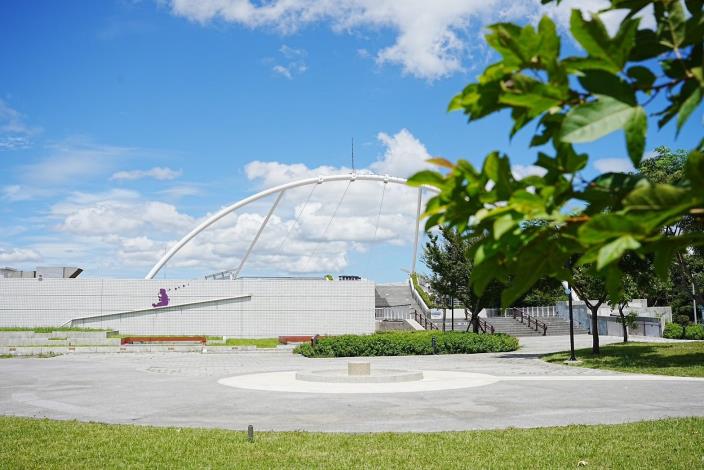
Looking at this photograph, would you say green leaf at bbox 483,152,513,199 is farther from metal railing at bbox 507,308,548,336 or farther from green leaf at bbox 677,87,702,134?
metal railing at bbox 507,308,548,336

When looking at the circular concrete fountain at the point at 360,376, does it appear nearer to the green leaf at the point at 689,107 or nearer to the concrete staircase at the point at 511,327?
the green leaf at the point at 689,107

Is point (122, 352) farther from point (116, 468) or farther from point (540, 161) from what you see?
point (540, 161)

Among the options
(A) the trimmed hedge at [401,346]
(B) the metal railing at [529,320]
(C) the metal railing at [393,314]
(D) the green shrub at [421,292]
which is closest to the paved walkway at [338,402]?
(A) the trimmed hedge at [401,346]

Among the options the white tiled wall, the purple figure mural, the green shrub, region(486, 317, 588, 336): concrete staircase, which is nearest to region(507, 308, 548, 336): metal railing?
region(486, 317, 588, 336): concrete staircase

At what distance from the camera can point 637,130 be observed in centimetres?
163

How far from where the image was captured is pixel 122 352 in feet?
127

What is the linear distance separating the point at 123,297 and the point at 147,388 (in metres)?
33.3

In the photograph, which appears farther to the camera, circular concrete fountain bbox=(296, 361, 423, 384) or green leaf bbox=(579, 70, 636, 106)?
circular concrete fountain bbox=(296, 361, 423, 384)

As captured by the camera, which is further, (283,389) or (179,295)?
(179,295)

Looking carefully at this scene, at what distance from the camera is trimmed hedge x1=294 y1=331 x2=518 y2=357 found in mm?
34938

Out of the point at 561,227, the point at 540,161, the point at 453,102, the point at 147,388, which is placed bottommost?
the point at 147,388

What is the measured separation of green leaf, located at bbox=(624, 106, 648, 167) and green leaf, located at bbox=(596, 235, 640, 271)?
22 cm

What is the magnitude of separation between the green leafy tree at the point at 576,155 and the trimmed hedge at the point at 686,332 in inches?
1977

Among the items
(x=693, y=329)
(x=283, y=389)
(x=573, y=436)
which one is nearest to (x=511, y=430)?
(x=573, y=436)
